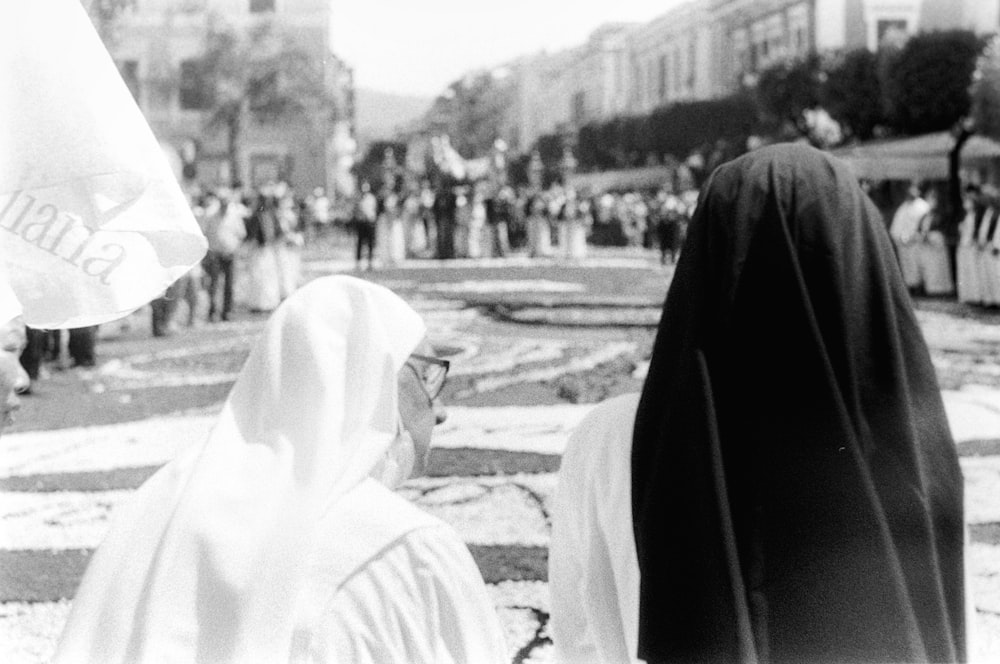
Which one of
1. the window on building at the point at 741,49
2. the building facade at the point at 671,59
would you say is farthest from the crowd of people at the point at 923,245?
the window on building at the point at 741,49

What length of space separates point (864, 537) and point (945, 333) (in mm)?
10860

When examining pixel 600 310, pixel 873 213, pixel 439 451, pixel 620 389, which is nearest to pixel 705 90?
pixel 600 310

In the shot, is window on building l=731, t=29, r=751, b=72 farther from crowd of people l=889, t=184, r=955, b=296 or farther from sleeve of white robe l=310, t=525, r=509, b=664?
sleeve of white robe l=310, t=525, r=509, b=664

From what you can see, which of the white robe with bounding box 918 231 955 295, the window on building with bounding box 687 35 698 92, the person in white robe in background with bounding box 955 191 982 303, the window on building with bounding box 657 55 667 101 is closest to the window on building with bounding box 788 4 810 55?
the window on building with bounding box 687 35 698 92

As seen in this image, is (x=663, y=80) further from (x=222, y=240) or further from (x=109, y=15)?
(x=222, y=240)

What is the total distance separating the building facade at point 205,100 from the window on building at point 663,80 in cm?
1042

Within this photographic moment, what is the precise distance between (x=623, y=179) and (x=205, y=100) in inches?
773

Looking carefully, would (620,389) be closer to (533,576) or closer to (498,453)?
(498,453)

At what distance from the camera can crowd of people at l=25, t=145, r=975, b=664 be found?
1.70m

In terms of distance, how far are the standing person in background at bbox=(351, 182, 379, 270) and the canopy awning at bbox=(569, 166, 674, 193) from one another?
20283 mm

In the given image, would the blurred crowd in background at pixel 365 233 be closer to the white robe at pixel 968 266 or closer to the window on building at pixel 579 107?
the window on building at pixel 579 107

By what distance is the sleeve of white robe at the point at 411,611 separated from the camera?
169 cm

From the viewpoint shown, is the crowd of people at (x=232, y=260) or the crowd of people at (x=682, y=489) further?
the crowd of people at (x=232, y=260)

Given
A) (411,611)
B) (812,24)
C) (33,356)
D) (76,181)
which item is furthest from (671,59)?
(411,611)
